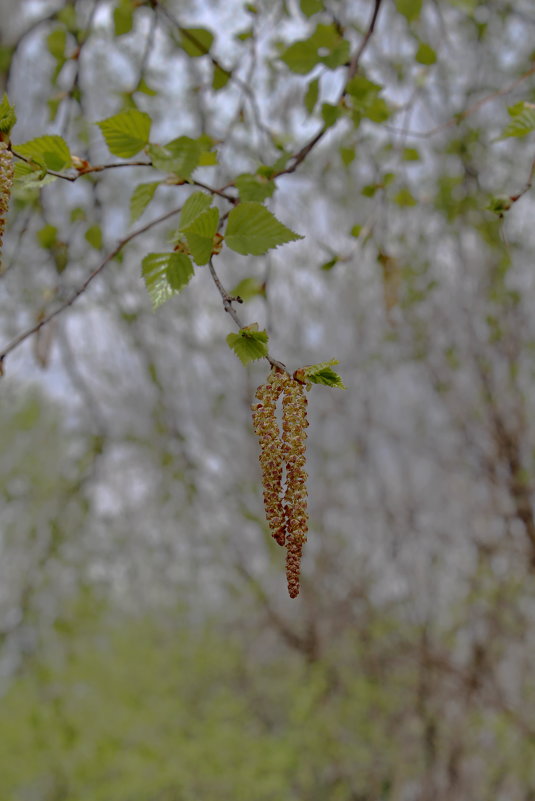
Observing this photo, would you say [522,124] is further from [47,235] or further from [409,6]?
[47,235]

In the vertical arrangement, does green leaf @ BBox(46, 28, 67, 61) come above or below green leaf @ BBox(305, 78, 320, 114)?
above

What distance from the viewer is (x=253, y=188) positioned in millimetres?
938

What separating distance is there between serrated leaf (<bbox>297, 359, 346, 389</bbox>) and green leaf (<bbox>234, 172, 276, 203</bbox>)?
1.22ft

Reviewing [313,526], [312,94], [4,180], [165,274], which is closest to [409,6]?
[312,94]

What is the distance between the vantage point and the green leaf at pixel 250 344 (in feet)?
2.12

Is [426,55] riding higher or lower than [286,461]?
higher

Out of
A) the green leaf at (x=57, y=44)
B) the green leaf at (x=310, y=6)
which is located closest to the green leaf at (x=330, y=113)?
the green leaf at (x=310, y=6)

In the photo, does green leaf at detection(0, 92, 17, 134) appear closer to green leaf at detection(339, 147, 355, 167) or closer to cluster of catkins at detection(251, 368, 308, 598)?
cluster of catkins at detection(251, 368, 308, 598)

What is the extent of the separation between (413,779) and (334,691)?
0.76 metres

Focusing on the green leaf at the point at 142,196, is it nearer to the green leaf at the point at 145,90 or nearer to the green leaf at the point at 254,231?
the green leaf at the point at 254,231

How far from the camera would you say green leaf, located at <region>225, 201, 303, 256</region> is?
0.69 m

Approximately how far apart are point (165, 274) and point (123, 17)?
3.52 ft

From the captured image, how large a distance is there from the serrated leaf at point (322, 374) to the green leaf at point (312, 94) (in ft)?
2.56

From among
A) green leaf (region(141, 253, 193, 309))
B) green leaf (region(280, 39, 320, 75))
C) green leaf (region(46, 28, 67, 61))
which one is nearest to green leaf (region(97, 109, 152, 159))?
green leaf (region(141, 253, 193, 309))
